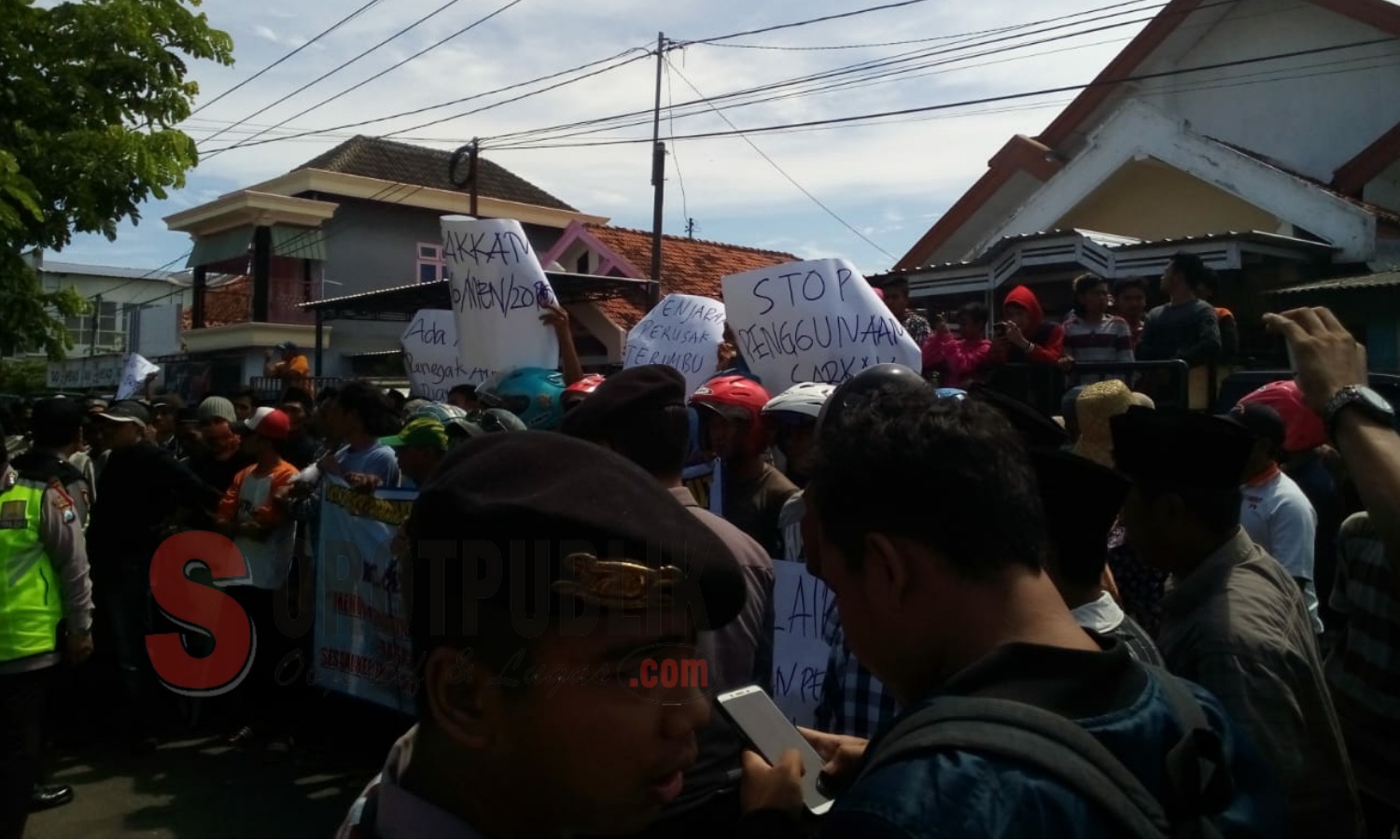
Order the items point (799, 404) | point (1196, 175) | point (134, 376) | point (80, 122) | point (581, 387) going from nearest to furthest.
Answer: point (799, 404) < point (581, 387) < point (80, 122) < point (134, 376) < point (1196, 175)

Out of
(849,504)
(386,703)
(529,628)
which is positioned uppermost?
(849,504)

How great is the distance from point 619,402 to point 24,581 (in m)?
3.10

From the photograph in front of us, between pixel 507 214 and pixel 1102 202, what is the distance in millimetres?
20999

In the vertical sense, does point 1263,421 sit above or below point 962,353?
below

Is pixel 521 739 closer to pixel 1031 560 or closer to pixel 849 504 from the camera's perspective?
pixel 849 504

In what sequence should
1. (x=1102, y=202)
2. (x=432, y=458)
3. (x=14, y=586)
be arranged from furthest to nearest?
(x=1102, y=202) < (x=432, y=458) < (x=14, y=586)

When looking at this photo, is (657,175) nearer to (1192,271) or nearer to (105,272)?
(1192,271)

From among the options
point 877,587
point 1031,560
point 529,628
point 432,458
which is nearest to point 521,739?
point 529,628

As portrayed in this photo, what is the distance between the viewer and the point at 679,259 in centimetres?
2397

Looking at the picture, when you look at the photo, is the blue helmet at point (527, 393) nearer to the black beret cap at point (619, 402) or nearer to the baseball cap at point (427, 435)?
the baseball cap at point (427, 435)

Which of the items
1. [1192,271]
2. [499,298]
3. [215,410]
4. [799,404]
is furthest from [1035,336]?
[215,410]

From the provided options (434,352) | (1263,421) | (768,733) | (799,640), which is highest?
(434,352)

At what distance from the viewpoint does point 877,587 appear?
1.61 meters

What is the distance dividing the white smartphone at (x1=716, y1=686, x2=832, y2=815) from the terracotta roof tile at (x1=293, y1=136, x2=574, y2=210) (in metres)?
32.0
